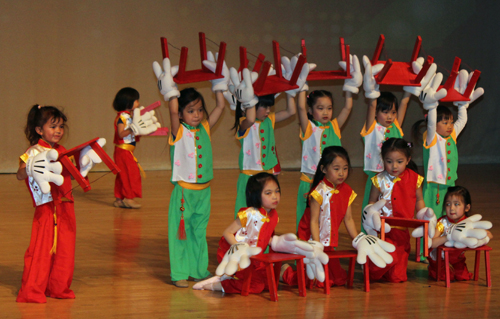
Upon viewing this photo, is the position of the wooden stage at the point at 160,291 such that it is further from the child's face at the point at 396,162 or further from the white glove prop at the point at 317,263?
the child's face at the point at 396,162

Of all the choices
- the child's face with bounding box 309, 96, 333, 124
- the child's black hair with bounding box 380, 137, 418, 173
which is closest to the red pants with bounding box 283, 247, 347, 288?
the child's black hair with bounding box 380, 137, 418, 173

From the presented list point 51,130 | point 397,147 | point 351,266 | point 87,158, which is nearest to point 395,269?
point 351,266

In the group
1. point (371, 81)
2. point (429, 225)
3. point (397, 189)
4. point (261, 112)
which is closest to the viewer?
point (429, 225)

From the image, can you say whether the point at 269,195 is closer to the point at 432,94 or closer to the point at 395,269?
the point at 395,269

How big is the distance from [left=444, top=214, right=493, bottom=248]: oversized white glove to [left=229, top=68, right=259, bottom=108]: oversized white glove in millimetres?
1381

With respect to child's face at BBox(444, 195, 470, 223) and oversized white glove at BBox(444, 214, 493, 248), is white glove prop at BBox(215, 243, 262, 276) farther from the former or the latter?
child's face at BBox(444, 195, 470, 223)

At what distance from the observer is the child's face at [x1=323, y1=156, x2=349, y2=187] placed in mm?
3236

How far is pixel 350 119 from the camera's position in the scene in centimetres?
983

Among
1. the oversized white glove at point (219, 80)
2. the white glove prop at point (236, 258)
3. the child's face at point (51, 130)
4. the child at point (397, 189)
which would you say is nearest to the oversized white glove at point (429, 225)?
the child at point (397, 189)

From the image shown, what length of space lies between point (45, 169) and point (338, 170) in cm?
159

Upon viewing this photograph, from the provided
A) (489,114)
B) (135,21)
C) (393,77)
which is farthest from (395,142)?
(489,114)

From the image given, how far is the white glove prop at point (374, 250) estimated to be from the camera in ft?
9.82

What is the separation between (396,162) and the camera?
344 cm

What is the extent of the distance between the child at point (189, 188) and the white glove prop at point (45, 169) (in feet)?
2.45
